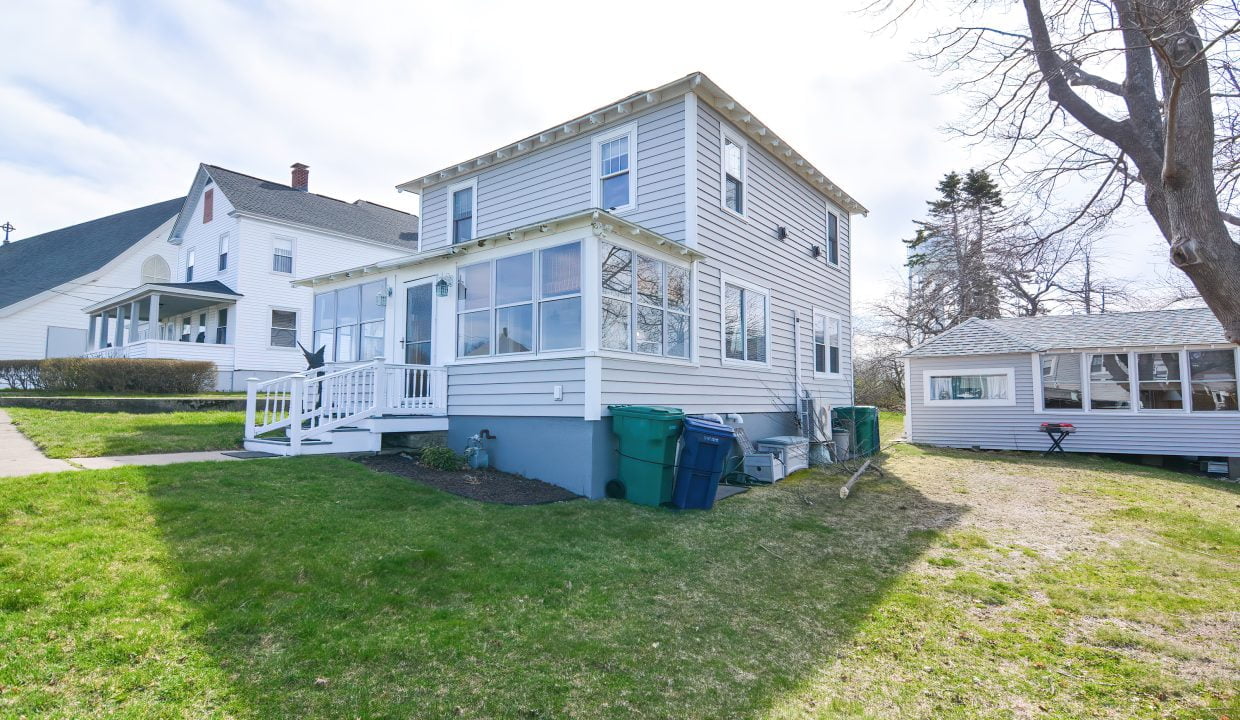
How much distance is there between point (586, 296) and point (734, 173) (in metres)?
4.64

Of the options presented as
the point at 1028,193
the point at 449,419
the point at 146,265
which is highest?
the point at 146,265

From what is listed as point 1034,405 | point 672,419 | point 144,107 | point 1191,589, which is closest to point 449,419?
point 672,419

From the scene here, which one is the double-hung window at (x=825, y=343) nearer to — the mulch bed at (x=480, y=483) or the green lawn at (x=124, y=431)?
the mulch bed at (x=480, y=483)

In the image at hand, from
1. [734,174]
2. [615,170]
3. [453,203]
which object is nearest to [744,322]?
[734,174]

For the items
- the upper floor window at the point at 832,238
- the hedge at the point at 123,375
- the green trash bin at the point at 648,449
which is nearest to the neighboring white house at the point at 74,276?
the hedge at the point at 123,375

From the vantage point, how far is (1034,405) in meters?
15.3

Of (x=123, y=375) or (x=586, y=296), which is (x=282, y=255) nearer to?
(x=123, y=375)

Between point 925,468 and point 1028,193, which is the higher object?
point 1028,193

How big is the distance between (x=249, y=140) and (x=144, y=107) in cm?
187

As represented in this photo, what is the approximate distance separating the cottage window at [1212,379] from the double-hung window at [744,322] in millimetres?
10652

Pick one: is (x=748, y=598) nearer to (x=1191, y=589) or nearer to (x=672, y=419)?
(x=672, y=419)

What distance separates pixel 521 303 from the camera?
8.58 metres

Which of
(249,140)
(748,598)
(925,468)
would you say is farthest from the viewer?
(249,140)

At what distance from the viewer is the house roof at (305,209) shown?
67.2ft
